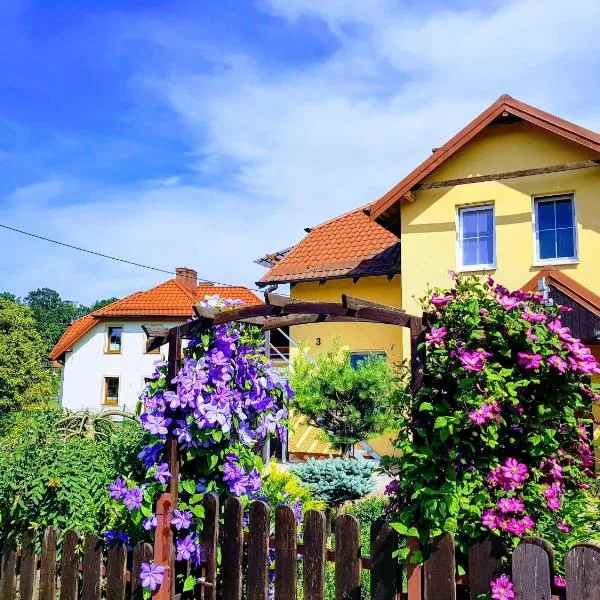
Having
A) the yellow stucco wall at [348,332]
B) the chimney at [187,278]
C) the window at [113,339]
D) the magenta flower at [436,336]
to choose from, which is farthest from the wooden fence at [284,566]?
the chimney at [187,278]

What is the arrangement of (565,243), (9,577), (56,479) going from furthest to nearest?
(565,243) → (9,577) → (56,479)

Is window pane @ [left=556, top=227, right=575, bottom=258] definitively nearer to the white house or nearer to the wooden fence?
the wooden fence

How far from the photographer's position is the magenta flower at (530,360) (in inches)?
104

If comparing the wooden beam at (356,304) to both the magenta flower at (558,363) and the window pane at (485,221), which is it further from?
the window pane at (485,221)

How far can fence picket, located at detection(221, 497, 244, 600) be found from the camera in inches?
137

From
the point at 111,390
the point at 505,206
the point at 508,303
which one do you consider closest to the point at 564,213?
the point at 505,206

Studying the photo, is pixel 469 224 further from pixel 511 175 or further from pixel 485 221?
pixel 511 175

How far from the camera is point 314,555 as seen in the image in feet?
10.3

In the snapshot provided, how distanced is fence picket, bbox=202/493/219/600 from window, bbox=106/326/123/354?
2831 centimetres

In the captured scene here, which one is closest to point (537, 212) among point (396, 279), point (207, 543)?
point (396, 279)

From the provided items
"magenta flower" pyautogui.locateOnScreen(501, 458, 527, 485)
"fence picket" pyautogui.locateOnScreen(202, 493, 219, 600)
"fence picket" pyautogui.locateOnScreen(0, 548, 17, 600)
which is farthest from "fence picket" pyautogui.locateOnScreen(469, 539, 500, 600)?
"fence picket" pyautogui.locateOnScreen(0, 548, 17, 600)

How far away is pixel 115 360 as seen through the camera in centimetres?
3064

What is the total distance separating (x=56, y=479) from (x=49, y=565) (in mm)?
525

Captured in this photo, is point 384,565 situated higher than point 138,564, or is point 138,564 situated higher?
point 384,565
